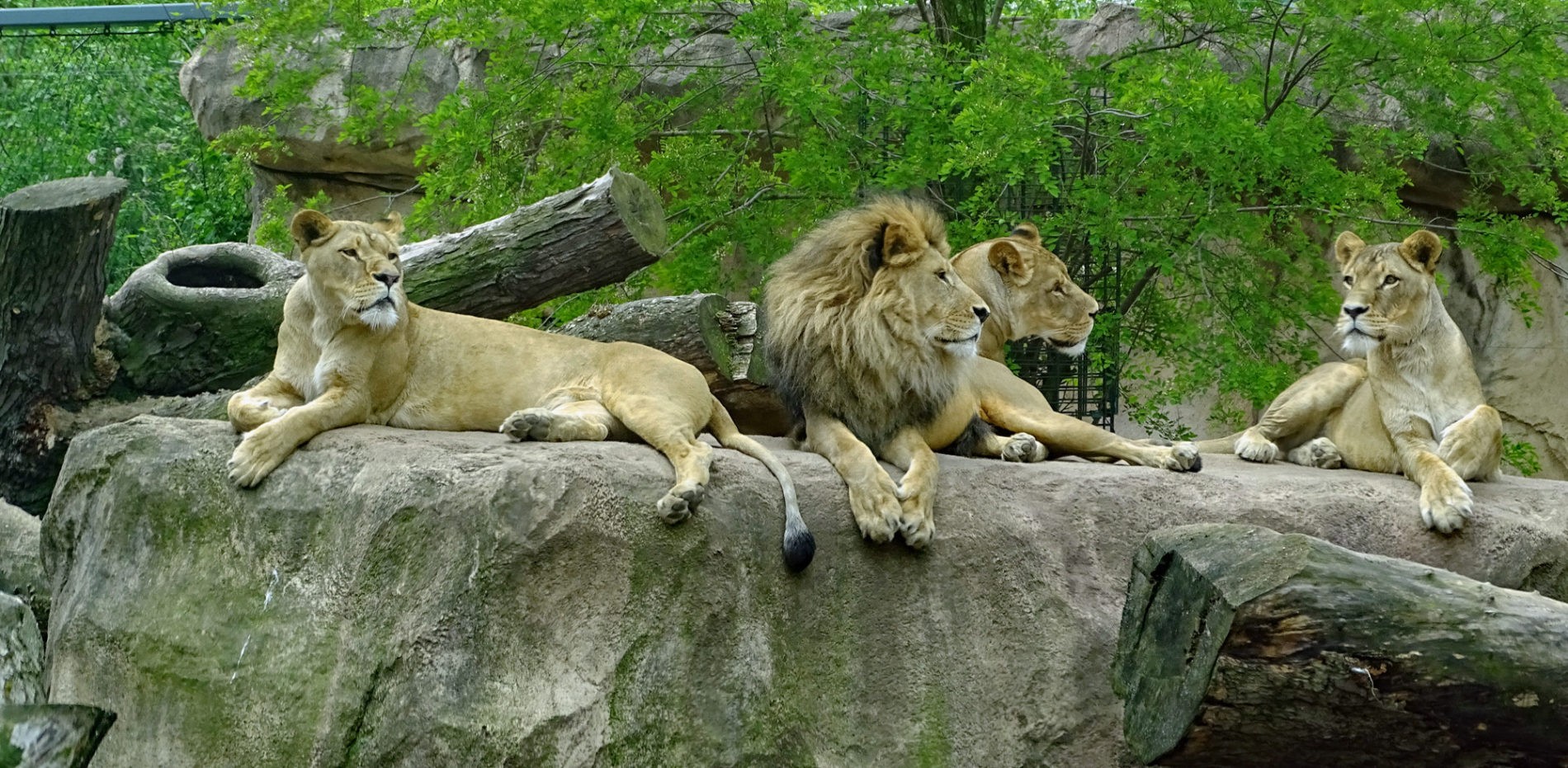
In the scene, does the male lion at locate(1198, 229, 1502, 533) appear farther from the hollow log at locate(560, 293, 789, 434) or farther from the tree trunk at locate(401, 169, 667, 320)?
the tree trunk at locate(401, 169, 667, 320)

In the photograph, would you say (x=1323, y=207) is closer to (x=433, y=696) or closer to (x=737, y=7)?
(x=737, y=7)

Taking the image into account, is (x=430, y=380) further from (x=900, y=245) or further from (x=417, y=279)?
(x=900, y=245)

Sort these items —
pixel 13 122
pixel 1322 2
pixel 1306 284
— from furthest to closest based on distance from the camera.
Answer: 1. pixel 13 122
2. pixel 1306 284
3. pixel 1322 2

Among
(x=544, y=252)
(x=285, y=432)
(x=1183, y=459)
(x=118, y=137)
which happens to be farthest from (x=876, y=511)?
(x=118, y=137)

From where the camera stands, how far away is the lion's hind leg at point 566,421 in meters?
4.89

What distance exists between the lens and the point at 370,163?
1177 cm

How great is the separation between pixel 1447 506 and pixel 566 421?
309 cm

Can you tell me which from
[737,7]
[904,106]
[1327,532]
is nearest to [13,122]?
[737,7]

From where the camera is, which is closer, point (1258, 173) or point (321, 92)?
point (1258, 173)

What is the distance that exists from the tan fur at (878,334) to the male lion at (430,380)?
37 centimetres

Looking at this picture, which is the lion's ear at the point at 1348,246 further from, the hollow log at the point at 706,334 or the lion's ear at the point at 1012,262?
the hollow log at the point at 706,334

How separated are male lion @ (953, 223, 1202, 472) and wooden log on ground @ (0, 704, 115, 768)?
11.4 ft

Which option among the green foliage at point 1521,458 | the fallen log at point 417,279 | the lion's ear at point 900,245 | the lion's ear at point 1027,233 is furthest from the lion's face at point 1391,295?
the fallen log at point 417,279

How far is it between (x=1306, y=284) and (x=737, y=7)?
3.88 m
